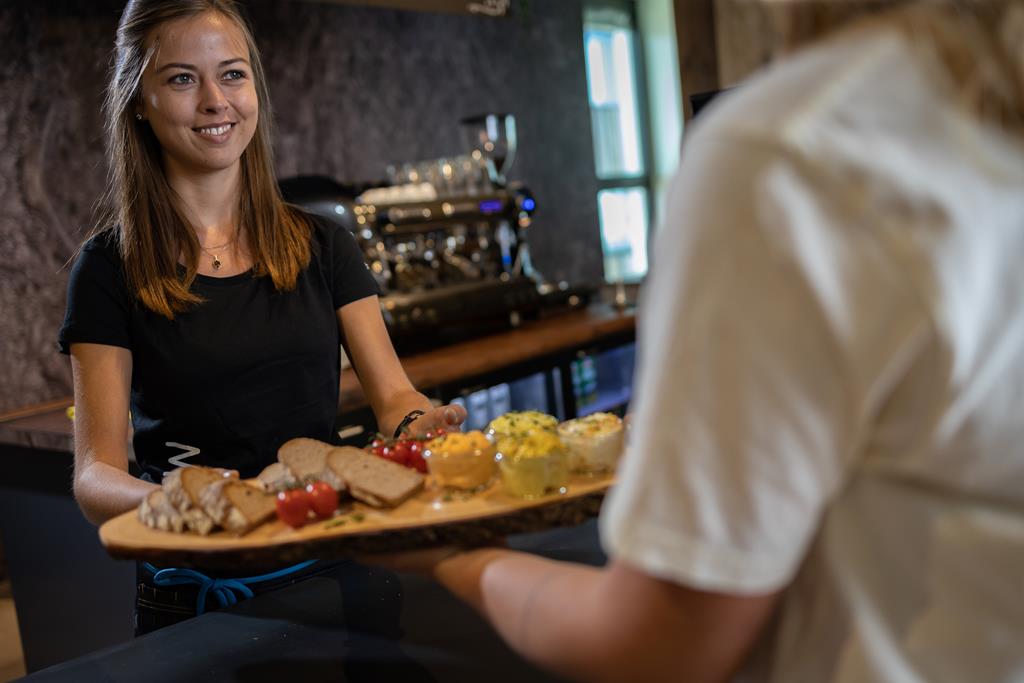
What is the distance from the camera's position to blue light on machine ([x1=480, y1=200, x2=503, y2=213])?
415 cm

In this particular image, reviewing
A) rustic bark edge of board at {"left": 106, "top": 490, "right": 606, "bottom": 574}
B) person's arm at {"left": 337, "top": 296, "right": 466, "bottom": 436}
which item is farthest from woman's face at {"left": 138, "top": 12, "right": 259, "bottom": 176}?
rustic bark edge of board at {"left": 106, "top": 490, "right": 606, "bottom": 574}

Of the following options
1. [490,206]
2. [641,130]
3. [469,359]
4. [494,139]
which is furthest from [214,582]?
[641,130]

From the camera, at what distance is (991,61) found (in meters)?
0.56

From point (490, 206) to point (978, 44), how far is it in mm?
3660

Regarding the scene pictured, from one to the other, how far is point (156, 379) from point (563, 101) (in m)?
4.28

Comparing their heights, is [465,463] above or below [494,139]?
below

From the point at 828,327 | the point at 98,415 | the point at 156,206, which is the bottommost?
the point at 98,415

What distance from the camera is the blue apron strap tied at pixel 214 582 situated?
66.9 inches

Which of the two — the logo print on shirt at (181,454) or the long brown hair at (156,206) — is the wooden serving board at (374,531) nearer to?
the logo print on shirt at (181,454)

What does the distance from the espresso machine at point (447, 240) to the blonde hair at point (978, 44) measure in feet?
9.82

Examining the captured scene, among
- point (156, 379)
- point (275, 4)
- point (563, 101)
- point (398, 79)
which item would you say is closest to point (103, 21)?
point (275, 4)

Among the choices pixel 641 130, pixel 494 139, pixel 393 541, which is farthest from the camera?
pixel 641 130

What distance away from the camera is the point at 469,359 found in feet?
11.3

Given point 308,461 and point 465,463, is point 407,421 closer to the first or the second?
point 308,461
